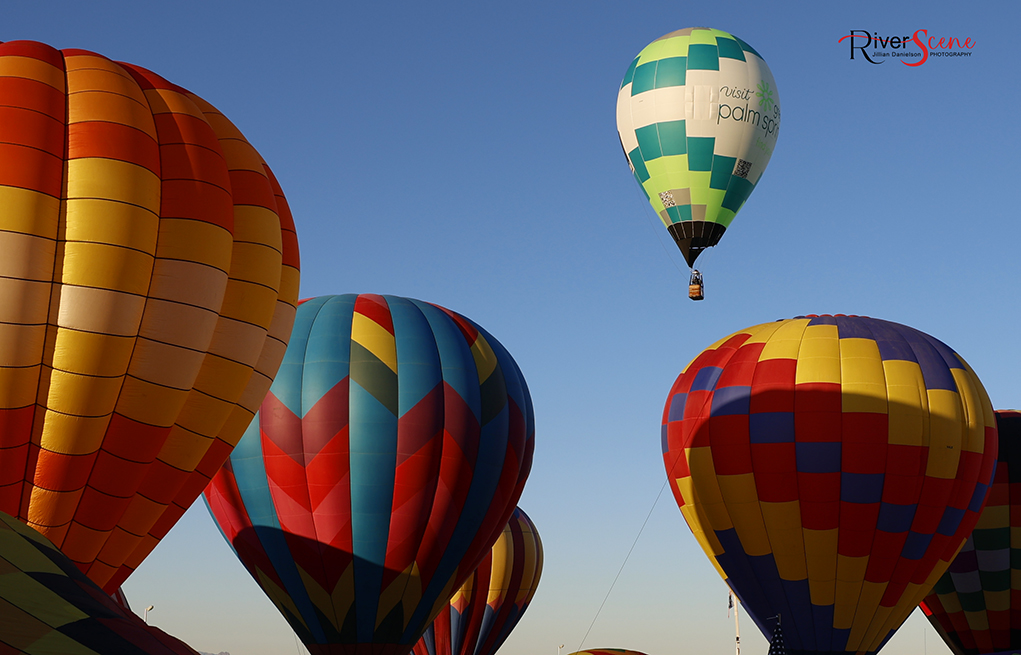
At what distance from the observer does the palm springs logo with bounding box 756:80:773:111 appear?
2175 centimetres

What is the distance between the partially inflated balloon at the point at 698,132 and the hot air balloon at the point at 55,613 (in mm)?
15492

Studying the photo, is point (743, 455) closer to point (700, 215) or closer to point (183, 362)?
point (700, 215)

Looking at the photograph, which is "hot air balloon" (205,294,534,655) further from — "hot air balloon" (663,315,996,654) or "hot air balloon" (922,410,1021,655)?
"hot air balloon" (922,410,1021,655)

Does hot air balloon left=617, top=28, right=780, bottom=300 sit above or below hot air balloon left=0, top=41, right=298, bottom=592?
above

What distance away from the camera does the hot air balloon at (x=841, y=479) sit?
59.8ft

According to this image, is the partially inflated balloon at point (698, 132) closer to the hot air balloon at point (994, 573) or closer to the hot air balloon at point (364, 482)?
the hot air balloon at point (364, 482)

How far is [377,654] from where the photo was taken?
15844 mm

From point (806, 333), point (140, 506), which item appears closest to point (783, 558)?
point (806, 333)

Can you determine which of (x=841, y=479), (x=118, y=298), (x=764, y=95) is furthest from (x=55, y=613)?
(x=764, y=95)

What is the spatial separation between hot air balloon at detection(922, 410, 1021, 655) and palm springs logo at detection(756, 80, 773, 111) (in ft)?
24.1

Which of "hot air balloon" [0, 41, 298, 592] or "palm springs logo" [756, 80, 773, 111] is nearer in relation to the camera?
"hot air balloon" [0, 41, 298, 592]

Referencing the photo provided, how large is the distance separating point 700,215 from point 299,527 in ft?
30.6

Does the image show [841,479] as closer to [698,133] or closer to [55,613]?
[698,133]

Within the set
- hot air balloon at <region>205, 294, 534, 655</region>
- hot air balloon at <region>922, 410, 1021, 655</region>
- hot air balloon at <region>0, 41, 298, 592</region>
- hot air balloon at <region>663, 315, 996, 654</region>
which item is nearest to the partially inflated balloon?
hot air balloon at <region>663, 315, 996, 654</region>
